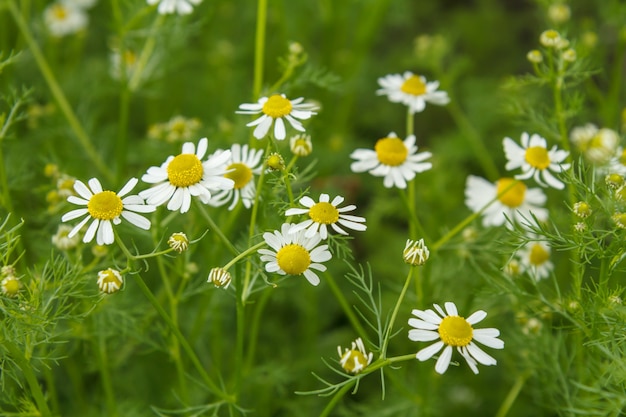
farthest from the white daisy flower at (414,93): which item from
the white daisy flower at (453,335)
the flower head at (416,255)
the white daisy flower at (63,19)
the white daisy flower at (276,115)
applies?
the white daisy flower at (63,19)

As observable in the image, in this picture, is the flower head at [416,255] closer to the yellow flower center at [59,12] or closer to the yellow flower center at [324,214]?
the yellow flower center at [324,214]

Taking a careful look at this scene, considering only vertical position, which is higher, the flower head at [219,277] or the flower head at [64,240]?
the flower head at [219,277]

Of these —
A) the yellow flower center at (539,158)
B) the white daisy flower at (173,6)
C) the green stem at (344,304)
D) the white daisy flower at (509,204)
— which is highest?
the white daisy flower at (173,6)

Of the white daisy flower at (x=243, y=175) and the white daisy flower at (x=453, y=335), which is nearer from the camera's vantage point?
the white daisy flower at (x=453, y=335)

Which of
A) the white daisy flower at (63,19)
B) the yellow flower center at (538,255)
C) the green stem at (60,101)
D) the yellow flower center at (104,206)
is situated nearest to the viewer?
the yellow flower center at (104,206)

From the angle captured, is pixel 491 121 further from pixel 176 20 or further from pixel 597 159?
pixel 176 20

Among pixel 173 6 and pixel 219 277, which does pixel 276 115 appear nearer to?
pixel 219 277

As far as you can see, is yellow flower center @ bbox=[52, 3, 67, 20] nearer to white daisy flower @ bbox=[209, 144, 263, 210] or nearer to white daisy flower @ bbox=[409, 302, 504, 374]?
white daisy flower @ bbox=[209, 144, 263, 210]

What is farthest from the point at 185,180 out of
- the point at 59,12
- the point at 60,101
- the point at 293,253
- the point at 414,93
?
the point at 59,12
